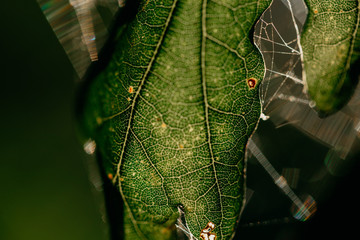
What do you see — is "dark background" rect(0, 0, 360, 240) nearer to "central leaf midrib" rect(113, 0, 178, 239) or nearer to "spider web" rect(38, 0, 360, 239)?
"spider web" rect(38, 0, 360, 239)

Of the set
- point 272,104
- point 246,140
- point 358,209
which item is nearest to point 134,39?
point 246,140

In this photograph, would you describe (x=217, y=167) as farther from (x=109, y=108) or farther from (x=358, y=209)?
(x=358, y=209)

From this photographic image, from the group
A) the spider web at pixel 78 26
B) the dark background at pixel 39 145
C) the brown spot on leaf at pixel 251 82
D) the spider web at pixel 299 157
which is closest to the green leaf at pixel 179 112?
the brown spot on leaf at pixel 251 82

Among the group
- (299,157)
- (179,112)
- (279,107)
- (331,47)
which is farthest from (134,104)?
(299,157)

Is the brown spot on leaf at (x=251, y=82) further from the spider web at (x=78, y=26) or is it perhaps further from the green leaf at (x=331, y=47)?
the spider web at (x=78, y=26)

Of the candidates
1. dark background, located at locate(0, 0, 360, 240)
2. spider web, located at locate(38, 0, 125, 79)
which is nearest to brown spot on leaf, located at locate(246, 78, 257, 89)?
spider web, located at locate(38, 0, 125, 79)

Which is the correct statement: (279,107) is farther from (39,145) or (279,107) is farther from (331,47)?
(39,145)
